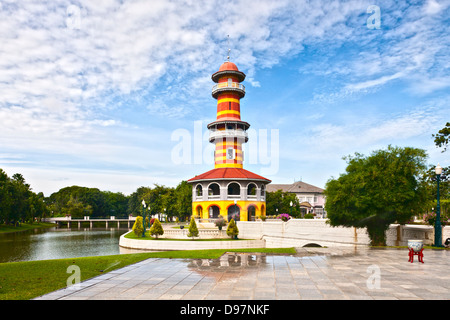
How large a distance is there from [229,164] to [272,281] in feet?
141

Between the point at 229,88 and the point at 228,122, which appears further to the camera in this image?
the point at 229,88

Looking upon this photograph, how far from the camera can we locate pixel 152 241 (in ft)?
109

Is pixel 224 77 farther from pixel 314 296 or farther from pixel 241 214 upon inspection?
pixel 314 296

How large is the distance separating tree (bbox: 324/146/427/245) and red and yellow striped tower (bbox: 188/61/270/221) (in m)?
26.4

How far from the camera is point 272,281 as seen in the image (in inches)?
396

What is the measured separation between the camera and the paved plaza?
839 centimetres

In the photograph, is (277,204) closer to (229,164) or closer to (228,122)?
(229,164)

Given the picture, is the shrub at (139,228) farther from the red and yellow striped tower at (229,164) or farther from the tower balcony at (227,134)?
the tower balcony at (227,134)

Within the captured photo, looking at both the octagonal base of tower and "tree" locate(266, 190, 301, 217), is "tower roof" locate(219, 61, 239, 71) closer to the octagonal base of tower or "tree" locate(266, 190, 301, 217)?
the octagonal base of tower

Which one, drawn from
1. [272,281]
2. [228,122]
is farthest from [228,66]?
[272,281]

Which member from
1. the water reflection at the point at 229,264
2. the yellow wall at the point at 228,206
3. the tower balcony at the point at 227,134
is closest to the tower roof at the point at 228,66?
the tower balcony at the point at 227,134

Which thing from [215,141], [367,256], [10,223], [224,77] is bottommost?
[10,223]
